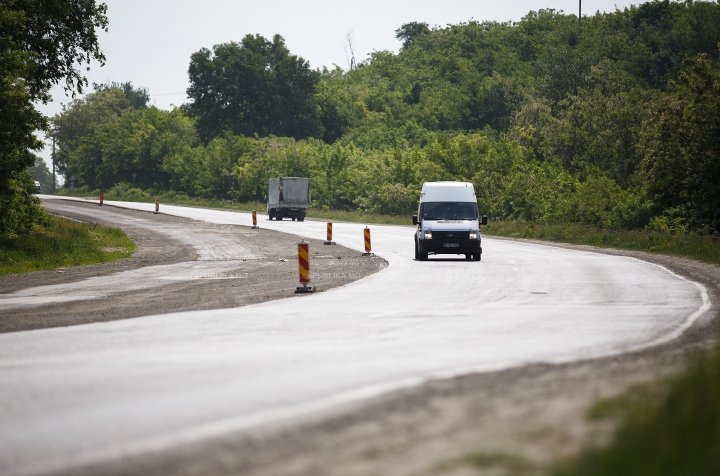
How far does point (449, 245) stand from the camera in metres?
28.5

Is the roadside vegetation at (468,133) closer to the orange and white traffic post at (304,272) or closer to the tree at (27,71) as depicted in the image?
the tree at (27,71)

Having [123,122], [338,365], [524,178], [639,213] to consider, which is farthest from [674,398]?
[123,122]

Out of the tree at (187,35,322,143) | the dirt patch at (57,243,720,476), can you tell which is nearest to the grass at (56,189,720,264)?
the dirt patch at (57,243,720,476)

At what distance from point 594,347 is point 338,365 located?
3.27m

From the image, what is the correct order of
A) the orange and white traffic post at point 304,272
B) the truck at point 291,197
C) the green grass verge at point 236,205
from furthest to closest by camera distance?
the green grass verge at point 236,205, the truck at point 291,197, the orange and white traffic post at point 304,272

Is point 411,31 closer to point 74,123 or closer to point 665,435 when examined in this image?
point 74,123

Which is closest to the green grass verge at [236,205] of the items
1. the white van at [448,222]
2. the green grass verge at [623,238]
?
the green grass verge at [623,238]

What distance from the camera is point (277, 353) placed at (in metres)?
10.1

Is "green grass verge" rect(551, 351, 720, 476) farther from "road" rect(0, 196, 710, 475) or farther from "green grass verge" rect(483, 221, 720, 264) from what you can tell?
"green grass verge" rect(483, 221, 720, 264)

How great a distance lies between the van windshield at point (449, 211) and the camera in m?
29.5

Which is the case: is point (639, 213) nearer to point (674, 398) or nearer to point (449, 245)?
point (449, 245)

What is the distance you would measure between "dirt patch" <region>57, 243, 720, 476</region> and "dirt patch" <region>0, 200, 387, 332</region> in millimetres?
7867

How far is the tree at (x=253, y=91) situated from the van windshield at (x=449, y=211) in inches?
3622

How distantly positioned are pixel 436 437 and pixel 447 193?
24.4m
